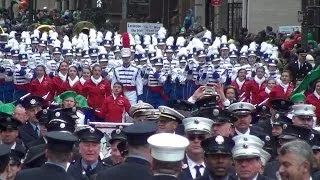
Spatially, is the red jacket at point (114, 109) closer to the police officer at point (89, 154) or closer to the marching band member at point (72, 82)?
the marching band member at point (72, 82)

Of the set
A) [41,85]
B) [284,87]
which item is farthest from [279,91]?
[41,85]

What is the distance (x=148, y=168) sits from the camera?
8.25 meters

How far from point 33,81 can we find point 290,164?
17.8 meters

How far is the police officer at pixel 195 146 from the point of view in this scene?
10.2m

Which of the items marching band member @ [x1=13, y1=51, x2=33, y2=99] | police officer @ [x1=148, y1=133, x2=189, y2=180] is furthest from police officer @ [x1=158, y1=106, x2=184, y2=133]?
marching band member @ [x1=13, y1=51, x2=33, y2=99]

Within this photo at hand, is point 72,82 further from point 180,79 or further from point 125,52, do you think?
point 180,79

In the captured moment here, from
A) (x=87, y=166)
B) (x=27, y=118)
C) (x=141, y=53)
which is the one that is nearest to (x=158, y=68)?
(x=141, y=53)

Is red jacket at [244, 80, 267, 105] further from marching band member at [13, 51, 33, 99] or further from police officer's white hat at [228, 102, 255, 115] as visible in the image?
police officer's white hat at [228, 102, 255, 115]

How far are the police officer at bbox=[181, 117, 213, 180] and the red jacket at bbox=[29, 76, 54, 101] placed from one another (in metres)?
13.2

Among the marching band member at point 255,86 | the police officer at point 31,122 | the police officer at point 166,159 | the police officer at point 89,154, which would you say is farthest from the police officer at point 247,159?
the marching band member at point 255,86

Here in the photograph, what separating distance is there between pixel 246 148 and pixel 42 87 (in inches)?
604

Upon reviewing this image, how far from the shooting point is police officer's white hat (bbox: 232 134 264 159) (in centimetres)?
930

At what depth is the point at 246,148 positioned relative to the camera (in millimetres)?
9383

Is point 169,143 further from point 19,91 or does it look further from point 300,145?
point 19,91
